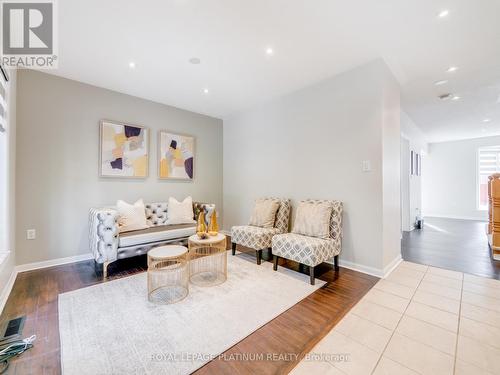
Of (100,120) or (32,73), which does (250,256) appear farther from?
(32,73)

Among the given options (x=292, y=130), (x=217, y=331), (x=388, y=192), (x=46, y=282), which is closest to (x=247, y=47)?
(x=292, y=130)

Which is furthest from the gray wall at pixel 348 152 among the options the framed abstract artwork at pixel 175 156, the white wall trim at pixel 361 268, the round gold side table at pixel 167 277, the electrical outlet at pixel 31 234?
the electrical outlet at pixel 31 234

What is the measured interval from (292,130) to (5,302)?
13.4 ft

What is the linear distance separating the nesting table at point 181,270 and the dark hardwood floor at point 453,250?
116 inches

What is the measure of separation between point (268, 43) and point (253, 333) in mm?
2862

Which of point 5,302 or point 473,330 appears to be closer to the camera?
point 473,330

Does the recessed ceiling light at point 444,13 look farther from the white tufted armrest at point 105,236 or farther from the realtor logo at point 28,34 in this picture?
the white tufted armrest at point 105,236

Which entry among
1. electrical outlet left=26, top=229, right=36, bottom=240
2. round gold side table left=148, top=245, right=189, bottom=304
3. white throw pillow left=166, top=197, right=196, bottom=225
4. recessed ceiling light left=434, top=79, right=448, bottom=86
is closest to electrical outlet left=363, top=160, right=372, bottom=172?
recessed ceiling light left=434, top=79, right=448, bottom=86

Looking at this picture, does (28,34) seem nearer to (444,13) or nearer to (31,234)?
(31,234)

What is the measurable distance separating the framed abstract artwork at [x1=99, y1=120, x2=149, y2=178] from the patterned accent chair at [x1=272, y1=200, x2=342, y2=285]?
271 cm

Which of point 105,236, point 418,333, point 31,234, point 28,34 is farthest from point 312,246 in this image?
point 28,34

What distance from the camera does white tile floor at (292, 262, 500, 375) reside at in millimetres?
1383

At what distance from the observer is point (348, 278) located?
2678 millimetres

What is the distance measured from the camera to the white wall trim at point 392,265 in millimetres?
2789
